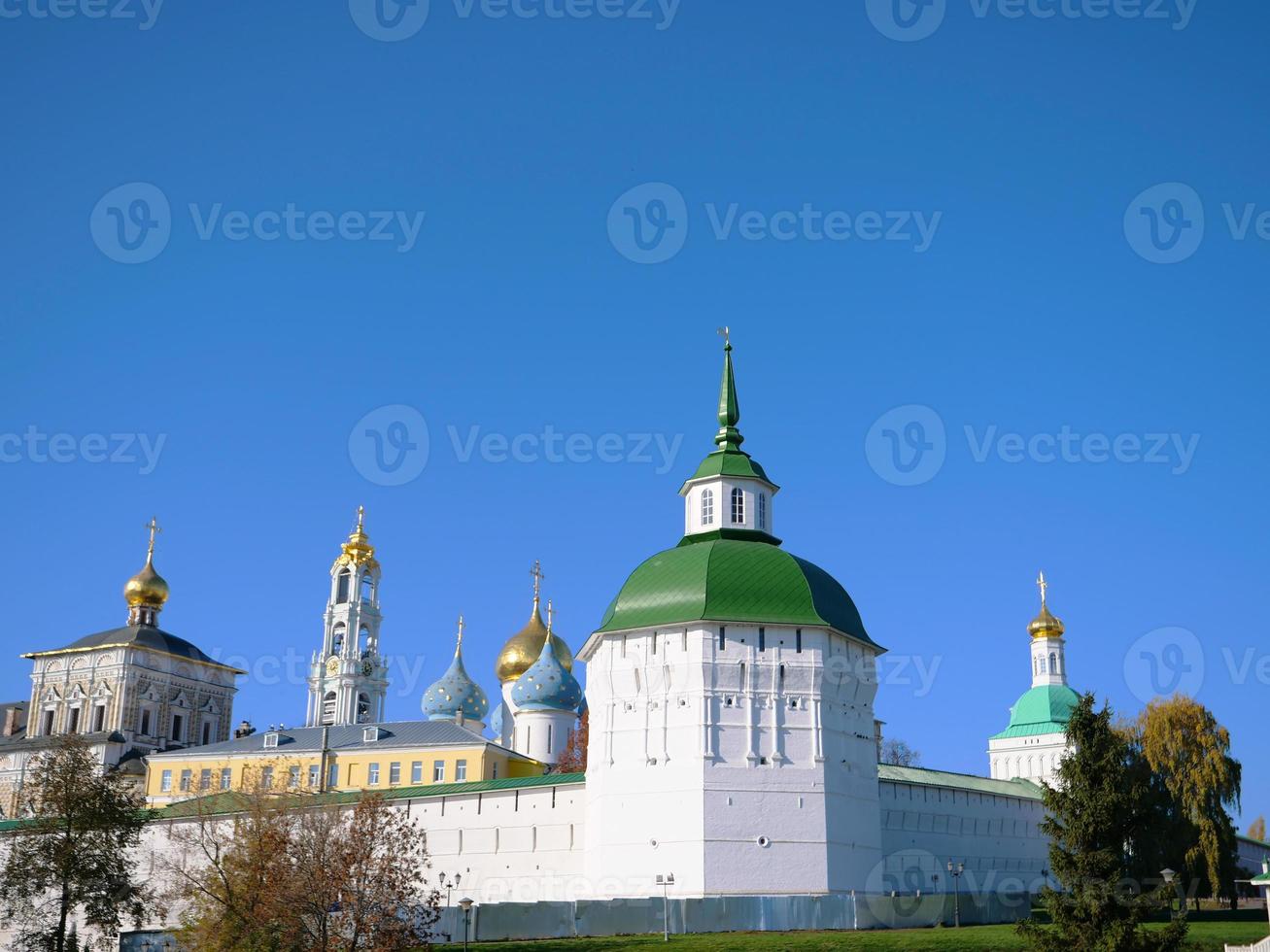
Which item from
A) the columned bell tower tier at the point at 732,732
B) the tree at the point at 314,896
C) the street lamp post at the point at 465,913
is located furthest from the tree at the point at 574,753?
the tree at the point at 314,896

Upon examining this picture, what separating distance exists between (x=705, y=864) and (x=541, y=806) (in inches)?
283

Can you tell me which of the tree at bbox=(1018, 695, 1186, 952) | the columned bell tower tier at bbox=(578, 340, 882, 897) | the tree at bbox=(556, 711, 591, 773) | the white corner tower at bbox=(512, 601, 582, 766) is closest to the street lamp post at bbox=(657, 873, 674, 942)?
the columned bell tower tier at bbox=(578, 340, 882, 897)

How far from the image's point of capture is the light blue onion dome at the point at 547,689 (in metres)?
A: 56.6

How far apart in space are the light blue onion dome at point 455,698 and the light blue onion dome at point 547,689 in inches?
251

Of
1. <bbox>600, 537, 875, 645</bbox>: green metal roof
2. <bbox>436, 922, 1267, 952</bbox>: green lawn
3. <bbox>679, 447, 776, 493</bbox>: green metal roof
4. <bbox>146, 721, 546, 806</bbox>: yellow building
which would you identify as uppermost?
<bbox>679, 447, 776, 493</bbox>: green metal roof

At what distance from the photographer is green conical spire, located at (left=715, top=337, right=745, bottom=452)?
1665 inches

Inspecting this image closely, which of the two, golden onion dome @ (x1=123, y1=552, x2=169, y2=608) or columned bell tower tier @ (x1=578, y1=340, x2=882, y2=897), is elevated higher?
golden onion dome @ (x1=123, y1=552, x2=169, y2=608)

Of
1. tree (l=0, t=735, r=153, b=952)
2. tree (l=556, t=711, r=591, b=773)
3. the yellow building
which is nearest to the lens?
tree (l=0, t=735, r=153, b=952)

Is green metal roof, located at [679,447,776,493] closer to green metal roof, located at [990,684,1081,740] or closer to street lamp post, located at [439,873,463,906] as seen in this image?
street lamp post, located at [439,873,463,906]

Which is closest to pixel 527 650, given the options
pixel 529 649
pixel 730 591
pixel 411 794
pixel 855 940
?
pixel 529 649

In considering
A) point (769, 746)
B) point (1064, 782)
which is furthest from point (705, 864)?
point (1064, 782)

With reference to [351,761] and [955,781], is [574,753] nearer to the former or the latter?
[351,761]

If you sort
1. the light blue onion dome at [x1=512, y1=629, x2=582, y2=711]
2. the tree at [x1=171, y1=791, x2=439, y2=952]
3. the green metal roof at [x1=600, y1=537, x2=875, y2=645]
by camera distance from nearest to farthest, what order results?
1. the tree at [x1=171, y1=791, x2=439, y2=952]
2. the green metal roof at [x1=600, y1=537, x2=875, y2=645]
3. the light blue onion dome at [x1=512, y1=629, x2=582, y2=711]

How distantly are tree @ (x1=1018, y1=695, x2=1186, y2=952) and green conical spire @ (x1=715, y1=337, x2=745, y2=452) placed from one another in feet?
57.2
